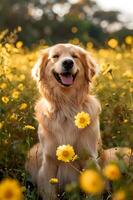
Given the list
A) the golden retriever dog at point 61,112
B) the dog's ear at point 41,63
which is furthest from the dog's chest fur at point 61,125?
the dog's ear at point 41,63

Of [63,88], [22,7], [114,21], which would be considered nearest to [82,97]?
[63,88]

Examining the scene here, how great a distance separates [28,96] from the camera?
221 inches

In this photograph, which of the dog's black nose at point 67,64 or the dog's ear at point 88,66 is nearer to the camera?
the dog's black nose at point 67,64

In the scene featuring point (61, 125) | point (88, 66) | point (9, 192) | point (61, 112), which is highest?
point (88, 66)

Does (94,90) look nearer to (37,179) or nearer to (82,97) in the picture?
(82,97)

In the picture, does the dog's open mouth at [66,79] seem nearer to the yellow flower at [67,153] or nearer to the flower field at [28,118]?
the flower field at [28,118]

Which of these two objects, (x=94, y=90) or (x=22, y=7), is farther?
(x=22, y=7)

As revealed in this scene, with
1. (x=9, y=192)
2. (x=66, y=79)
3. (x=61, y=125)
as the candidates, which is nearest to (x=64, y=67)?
(x=66, y=79)

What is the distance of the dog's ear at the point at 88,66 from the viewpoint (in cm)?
497

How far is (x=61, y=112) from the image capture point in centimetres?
478

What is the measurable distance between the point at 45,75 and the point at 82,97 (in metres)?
0.46

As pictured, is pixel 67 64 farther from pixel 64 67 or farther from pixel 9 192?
pixel 9 192

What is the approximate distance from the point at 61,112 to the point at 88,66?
60 cm

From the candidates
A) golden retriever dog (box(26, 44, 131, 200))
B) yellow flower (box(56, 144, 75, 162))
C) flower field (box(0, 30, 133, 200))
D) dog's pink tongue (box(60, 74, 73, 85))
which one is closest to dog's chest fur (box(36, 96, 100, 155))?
golden retriever dog (box(26, 44, 131, 200))
